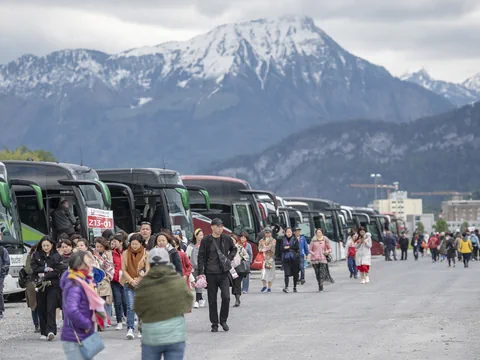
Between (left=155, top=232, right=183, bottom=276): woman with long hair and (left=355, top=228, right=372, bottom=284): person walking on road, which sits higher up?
(left=155, top=232, right=183, bottom=276): woman with long hair

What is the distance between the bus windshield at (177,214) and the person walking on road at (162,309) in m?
25.4

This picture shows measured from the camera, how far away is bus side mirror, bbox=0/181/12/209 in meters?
26.2

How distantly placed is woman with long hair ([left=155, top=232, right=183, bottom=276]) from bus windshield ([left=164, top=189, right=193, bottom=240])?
1833cm

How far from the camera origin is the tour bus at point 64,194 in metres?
30.4

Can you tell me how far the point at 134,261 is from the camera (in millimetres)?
17438

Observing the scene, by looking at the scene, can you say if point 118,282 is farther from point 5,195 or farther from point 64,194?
point 64,194

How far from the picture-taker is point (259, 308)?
24.5 metres

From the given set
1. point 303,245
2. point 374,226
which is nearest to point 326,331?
point 303,245

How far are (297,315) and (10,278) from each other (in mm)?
7564

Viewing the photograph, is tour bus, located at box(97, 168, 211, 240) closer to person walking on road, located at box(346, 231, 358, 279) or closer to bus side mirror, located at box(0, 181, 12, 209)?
person walking on road, located at box(346, 231, 358, 279)

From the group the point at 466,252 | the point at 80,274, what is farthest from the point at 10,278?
the point at 466,252

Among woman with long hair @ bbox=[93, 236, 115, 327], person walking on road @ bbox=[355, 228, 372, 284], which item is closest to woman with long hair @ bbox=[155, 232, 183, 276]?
woman with long hair @ bbox=[93, 236, 115, 327]

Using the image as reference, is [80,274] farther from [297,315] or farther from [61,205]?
[61,205]

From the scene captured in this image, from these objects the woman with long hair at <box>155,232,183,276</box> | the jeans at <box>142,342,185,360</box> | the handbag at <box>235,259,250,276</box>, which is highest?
the woman with long hair at <box>155,232,183,276</box>
